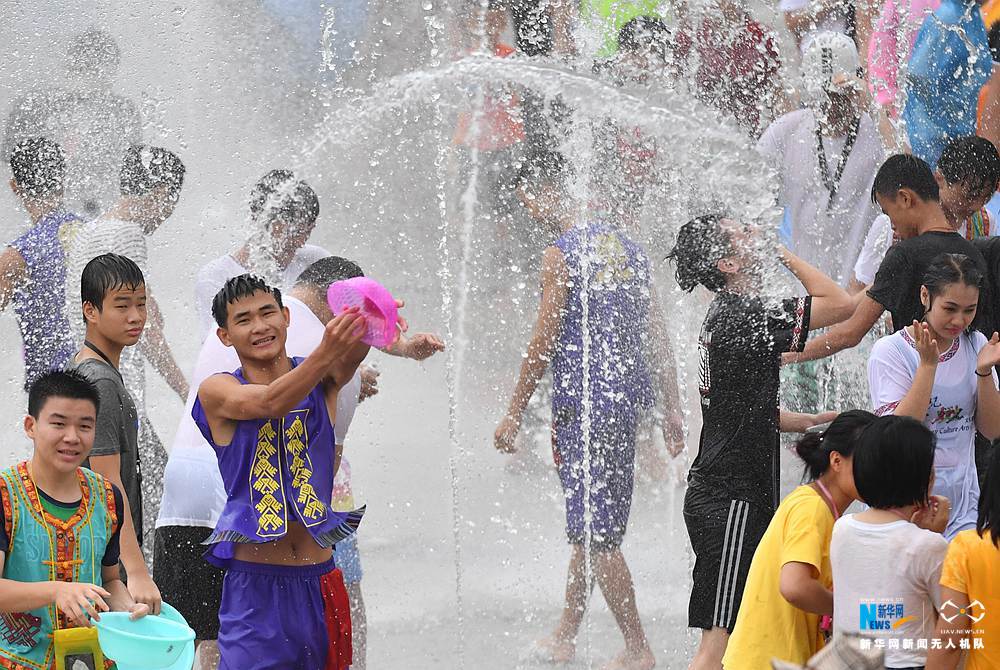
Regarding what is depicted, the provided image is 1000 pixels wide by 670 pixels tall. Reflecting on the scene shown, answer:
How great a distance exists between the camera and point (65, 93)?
7242 mm

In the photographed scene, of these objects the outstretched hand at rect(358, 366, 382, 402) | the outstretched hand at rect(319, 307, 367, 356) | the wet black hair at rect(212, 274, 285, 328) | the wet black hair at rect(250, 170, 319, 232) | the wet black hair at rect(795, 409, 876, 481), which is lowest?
the wet black hair at rect(795, 409, 876, 481)

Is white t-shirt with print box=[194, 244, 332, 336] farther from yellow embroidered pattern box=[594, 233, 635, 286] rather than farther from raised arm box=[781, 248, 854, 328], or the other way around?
raised arm box=[781, 248, 854, 328]

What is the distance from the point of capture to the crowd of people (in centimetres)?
274

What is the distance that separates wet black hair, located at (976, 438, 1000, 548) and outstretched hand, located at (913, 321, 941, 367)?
88 cm

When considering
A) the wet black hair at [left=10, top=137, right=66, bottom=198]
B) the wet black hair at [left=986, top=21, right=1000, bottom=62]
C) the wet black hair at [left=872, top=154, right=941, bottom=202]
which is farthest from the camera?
the wet black hair at [left=986, top=21, right=1000, bottom=62]

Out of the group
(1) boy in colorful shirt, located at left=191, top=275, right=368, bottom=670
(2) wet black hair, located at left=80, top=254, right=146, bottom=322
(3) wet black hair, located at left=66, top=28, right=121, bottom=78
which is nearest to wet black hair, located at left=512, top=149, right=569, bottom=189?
(2) wet black hair, located at left=80, top=254, right=146, bottom=322

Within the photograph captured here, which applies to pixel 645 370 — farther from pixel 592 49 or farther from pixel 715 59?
pixel 592 49

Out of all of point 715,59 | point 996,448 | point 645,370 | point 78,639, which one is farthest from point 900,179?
point 78,639

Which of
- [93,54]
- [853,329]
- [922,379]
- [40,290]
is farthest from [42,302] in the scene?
[93,54]

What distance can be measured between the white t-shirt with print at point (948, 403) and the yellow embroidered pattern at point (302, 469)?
141cm

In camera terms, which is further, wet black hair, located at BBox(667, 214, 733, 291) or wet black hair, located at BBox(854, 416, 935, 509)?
wet black hair, located at BBox(667, 214, 733, 291)

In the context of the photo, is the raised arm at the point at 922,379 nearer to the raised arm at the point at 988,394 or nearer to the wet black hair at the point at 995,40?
the raised arm at the point at 988,394

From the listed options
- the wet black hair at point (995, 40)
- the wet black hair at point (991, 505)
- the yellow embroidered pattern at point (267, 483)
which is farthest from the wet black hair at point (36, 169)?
the wet black hair at point (995, 40)

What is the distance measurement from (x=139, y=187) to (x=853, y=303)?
8.61 feet
